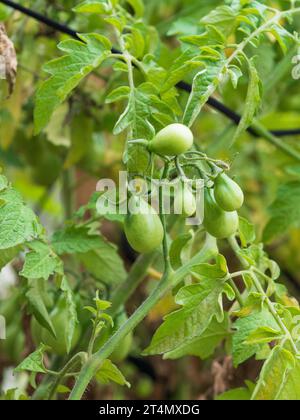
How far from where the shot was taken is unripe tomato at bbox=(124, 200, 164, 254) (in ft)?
2.48

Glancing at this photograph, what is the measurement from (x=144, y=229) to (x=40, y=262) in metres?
0.13

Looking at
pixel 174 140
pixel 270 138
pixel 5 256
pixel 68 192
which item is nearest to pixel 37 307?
pixel 5 256

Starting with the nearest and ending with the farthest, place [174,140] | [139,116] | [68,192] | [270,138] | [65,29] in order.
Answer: [174,140], [139,116], [65,29], [270,138], [68,192]

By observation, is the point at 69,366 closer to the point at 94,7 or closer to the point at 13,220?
the point at 13,220

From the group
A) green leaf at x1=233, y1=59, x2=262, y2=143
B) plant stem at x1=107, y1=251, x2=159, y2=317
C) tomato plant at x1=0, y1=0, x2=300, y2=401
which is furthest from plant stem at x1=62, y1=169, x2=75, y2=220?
green leaf at x1=233, y1=59, x2=262, y2=143

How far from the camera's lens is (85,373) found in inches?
30.8

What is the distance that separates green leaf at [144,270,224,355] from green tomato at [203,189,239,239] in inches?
1.9

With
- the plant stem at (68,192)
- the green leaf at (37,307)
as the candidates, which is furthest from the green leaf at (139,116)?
the plant stem at (68,192)

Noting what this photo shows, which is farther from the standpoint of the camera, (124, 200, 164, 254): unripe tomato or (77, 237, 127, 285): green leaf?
(77, 237, 127, 285): green leaf

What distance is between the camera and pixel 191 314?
2.55 feet

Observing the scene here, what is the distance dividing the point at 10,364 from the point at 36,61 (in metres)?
0.70

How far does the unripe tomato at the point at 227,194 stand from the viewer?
0.74 metres

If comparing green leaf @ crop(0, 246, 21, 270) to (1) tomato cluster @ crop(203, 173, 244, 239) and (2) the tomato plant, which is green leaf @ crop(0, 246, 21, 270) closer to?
(2) the tomato plant

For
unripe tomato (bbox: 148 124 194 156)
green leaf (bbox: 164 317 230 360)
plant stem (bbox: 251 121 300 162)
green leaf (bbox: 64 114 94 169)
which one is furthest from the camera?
green leaf (bbox: 64 114 94 169)
